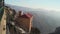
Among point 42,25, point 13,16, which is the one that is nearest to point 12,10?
point 13,16

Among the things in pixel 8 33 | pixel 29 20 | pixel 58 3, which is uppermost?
pixel 58 3

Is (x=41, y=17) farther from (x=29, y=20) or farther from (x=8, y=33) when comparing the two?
(x=8, y=33)

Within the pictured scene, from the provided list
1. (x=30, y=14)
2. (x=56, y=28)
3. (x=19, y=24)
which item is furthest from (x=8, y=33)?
(x=56, y=28)

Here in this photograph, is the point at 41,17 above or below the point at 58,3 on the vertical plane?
below

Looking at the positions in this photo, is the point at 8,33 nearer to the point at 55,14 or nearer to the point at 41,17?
the point at 41,17

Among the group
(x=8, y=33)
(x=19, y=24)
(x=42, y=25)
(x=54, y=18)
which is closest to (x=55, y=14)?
(x=54, y=18)

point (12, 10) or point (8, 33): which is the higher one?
point (12, 10)

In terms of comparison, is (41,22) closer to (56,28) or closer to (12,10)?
(56,28)
